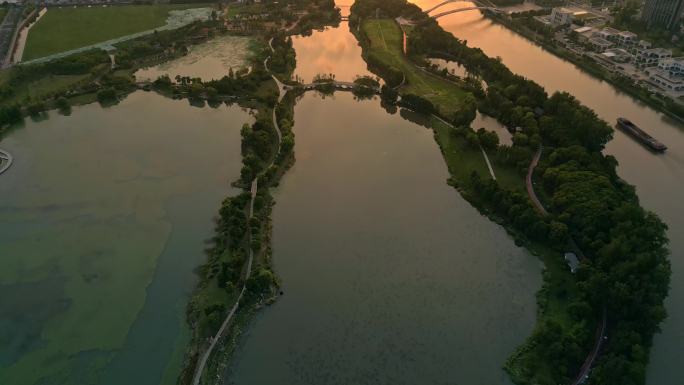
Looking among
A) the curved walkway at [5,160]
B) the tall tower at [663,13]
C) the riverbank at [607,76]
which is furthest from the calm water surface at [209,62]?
the tall tower at [663,13]

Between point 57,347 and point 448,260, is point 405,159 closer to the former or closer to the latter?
point 448,260

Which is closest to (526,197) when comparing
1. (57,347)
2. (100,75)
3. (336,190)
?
(336,190)

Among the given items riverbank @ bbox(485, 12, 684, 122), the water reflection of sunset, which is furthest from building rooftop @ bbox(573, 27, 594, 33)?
the water reflection of sunset

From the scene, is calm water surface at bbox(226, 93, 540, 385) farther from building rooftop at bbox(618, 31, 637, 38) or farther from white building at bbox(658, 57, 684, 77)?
building rooftop at bbox(618, 31, 637, 38)

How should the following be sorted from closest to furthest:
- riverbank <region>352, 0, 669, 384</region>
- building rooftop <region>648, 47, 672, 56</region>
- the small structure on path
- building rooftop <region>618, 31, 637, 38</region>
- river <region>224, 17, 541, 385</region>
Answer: riverbank <region>352, 0, 669, 384</region> < river <region>224, 17, 541, 385</region> < the small structure on path < building rooftop <region>648, 47, 672, 56</region> < building rooftop <region>618, 31, 637, 38</region>

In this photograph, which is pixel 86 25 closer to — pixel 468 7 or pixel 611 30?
pixel 468 7

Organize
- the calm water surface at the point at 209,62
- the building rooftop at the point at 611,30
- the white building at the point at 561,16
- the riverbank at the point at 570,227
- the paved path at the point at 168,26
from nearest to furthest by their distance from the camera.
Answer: the riverbank at the point at 570,227, the calm water surface at the point at 209,62, the paved path at the point at 168,26, the building rooftop at the point at 611,30, the white building at the point at 561,16

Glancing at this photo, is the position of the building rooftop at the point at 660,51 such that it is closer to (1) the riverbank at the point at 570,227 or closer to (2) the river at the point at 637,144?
(2) the river at the point at 637,144
